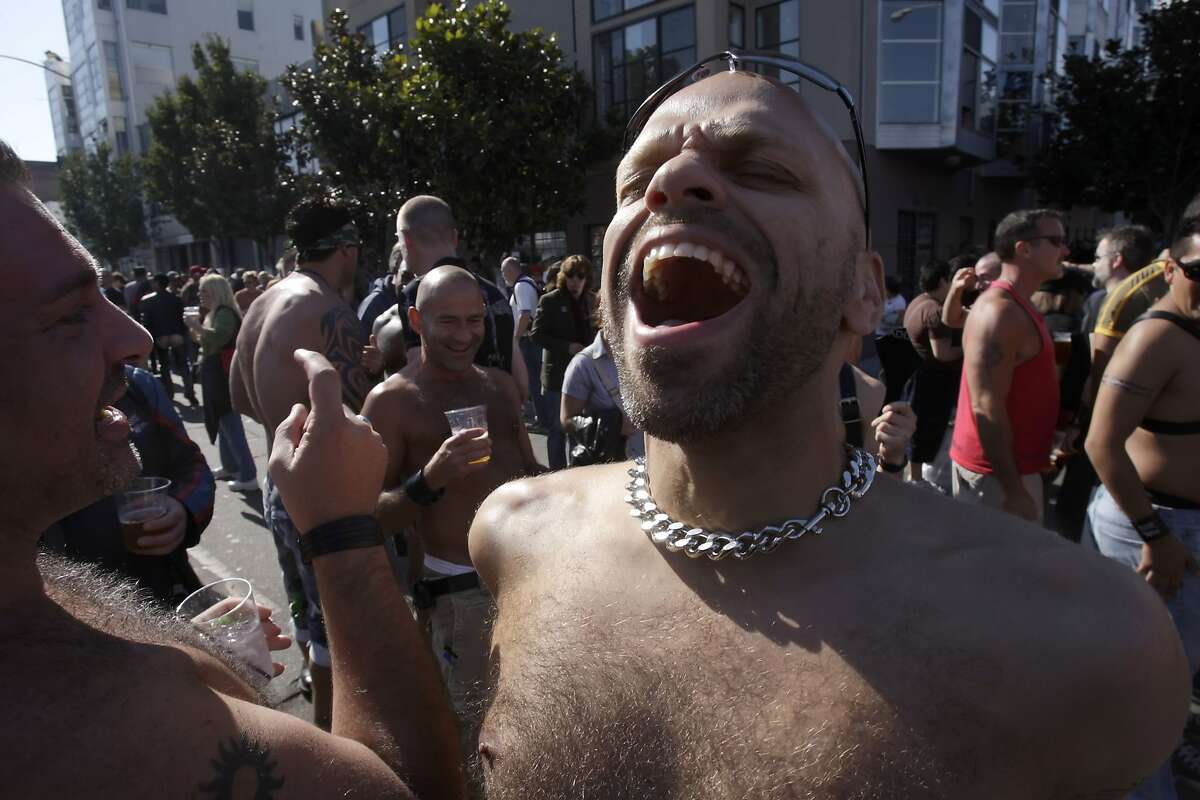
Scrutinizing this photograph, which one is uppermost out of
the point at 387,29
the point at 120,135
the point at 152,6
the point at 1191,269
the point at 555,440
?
the point at 152,6

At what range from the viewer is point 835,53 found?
14.5 m

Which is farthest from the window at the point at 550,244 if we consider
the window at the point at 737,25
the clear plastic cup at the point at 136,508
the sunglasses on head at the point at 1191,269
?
the clear plastic cup at the point at 136,508

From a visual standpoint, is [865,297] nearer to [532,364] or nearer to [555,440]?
[555,440]

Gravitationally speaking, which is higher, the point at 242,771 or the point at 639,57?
the point at 639,57

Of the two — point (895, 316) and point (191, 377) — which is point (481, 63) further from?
point (895, 316)

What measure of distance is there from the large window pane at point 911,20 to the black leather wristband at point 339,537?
16.3 meters

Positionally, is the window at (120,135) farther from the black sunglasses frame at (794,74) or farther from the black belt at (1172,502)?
the black belt at (1172,502)

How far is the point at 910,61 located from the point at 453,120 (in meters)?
9.23

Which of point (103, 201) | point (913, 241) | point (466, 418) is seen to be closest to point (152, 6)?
point (103, 201)

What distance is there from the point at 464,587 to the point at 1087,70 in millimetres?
20528

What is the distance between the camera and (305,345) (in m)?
3.68

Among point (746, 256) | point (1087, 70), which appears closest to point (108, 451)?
point (746, 256)

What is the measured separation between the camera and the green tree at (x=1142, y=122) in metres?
16.2

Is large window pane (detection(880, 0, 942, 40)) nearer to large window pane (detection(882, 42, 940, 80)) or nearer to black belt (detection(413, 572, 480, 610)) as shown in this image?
large window pane (detection(882, 42, 940, 80))
